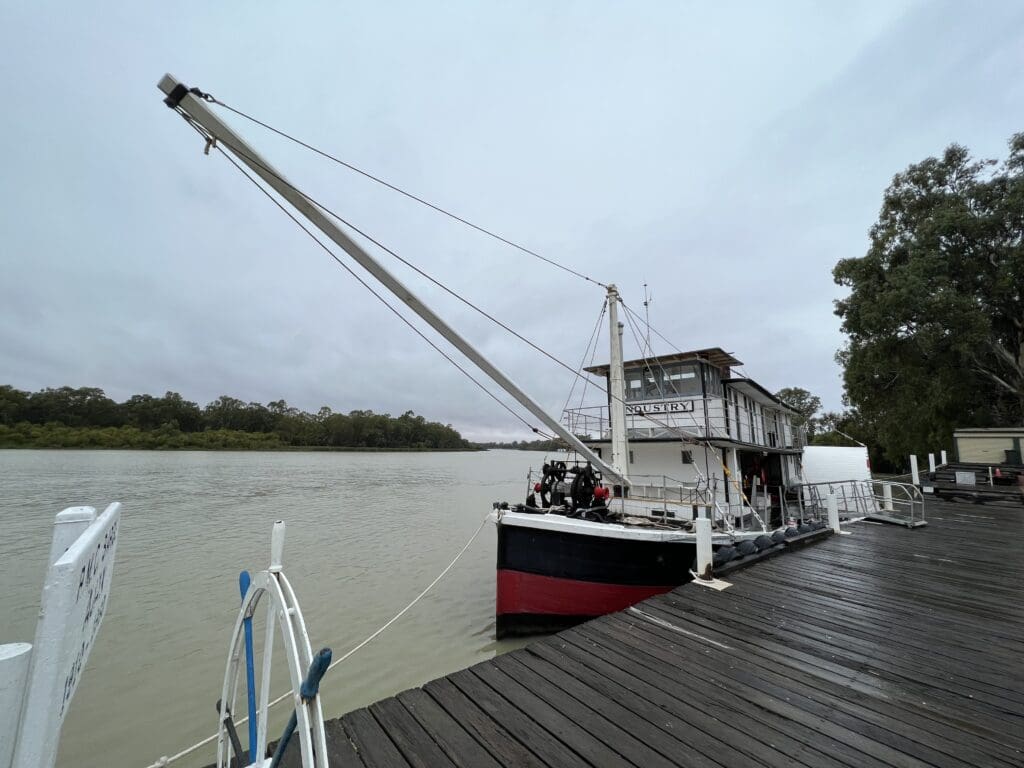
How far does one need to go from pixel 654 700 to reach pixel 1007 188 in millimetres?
28490

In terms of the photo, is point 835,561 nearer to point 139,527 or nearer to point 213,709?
point 213,709

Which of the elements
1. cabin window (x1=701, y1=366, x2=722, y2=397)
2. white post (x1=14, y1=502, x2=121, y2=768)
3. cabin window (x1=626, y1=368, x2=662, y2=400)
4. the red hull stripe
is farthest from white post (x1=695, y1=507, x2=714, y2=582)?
cabin window (x1=626, y1=368, x2=662, y2=400)

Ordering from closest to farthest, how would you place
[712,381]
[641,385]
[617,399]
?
[617,399] < [712,381] < [641,385]

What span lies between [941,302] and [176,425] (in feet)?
280

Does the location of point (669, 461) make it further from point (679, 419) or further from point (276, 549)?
point (276, 549)

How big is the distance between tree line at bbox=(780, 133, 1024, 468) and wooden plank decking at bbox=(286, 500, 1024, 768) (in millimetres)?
18311

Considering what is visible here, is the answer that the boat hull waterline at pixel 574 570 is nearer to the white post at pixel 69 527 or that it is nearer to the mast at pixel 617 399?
the mast at pixel 617 399

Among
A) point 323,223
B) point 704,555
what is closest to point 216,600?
point 323,223

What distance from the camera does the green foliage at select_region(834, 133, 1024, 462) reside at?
1770cm

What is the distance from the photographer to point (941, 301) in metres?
16.9

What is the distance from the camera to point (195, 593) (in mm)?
8891

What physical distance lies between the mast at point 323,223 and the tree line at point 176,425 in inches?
2822

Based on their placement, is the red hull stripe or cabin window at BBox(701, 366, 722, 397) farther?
cabin window at BBox(701, 366, 722, 397)

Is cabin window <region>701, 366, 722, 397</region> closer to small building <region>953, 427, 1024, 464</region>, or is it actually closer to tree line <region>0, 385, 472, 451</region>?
small building <region>953, 427, 1024, 464</region>
